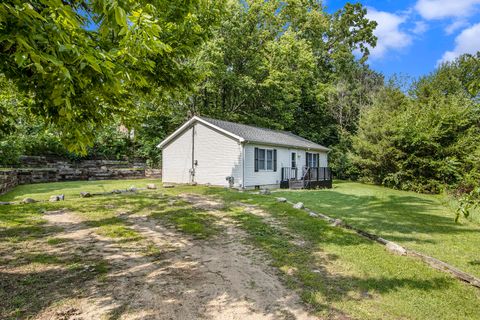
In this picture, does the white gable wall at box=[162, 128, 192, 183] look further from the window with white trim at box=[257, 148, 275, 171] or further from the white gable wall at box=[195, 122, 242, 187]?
the window with white trim at box=[257, 148, 275, 171]

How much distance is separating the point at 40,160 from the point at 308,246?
770 inches

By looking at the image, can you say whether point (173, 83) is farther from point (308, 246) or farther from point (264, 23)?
point (264, 23)

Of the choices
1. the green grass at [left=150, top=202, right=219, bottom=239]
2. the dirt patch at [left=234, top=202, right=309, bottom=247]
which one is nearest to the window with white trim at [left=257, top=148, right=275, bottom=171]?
the dirt patch at [left=234, top=202, right=309, bottom=247]

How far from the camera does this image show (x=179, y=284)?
11.7ft

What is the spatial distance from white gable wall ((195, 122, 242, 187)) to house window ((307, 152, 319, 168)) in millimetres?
→ 7508

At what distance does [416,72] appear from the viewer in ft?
91.4

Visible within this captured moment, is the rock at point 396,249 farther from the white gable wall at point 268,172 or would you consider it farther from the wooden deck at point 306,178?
the wooden deck at point 306,178

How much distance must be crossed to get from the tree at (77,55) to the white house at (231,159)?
9.76m

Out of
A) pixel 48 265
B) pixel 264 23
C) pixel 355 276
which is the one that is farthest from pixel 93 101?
pixel 264 23

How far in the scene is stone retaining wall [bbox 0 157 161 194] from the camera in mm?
16234

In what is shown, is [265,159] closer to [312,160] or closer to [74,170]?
[312,160]

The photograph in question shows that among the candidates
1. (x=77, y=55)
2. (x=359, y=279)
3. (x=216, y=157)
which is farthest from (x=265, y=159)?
(x=77, y=55)

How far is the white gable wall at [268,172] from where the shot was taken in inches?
601

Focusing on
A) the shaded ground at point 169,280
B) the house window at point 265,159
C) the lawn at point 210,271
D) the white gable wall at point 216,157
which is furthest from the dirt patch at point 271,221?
the house window at point 265,159
